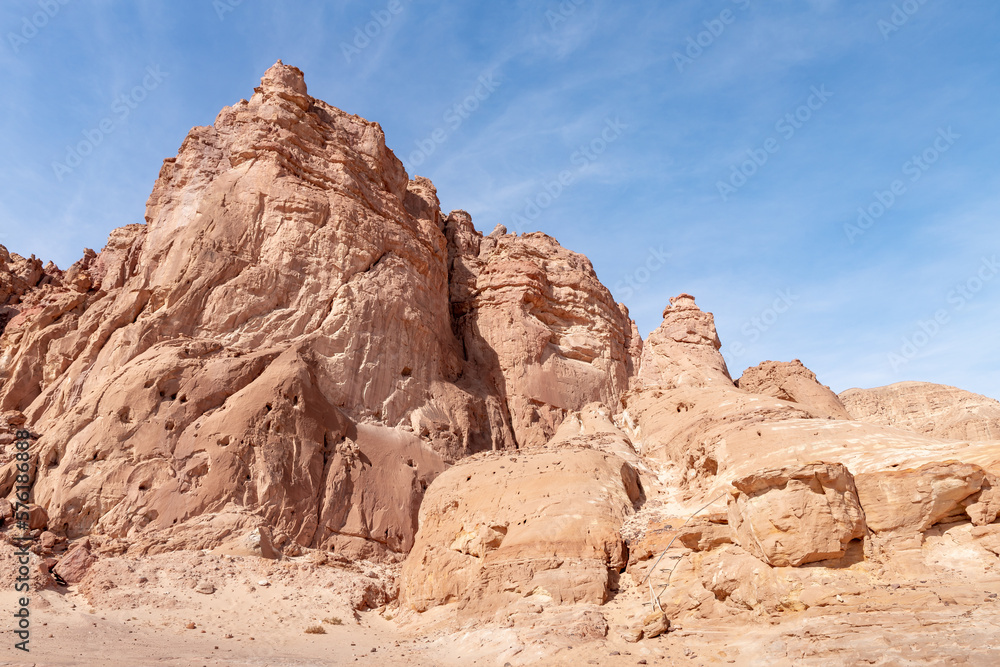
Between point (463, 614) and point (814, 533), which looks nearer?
point (814, 533)

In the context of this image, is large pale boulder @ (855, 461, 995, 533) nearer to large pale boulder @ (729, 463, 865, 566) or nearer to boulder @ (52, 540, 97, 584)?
large pale boulder @ (729, 463, 865, 566)

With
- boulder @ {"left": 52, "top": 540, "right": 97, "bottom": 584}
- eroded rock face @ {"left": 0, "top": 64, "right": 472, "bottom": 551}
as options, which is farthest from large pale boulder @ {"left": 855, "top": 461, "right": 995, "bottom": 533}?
boulder @ {"left": 52, "top": 540, "right": 97, "bottom": 584}

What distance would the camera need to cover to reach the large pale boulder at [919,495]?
539 inches

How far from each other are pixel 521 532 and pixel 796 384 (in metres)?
16.3

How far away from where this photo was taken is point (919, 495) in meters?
14.1

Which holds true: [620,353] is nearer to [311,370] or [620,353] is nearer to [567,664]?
[311,370]

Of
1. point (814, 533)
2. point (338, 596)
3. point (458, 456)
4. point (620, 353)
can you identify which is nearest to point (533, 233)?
point (620, 353)

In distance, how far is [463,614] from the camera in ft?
59.7

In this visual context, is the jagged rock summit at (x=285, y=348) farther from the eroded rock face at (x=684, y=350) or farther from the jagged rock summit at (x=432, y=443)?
the eroded rock face at (x=684, y=350)

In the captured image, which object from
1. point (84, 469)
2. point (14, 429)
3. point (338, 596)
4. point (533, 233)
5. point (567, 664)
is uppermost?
point (533, 233)

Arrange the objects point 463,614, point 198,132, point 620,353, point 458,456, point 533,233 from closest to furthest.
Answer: point 463,614 < point 458,456 < point 198,132 < point 620,353 < point 533,233

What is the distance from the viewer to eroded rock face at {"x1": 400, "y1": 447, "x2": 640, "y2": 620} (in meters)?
17.7

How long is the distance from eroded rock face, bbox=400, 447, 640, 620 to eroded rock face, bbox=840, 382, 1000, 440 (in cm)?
2657

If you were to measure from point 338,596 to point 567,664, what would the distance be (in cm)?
1009
